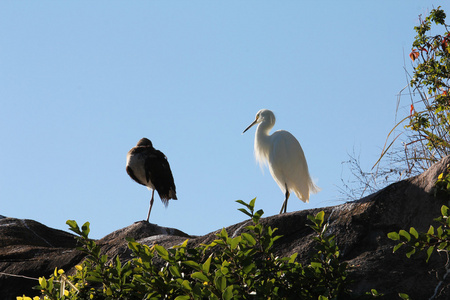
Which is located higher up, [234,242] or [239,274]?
[234,242]

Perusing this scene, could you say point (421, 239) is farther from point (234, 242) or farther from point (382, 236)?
point (382, 236)

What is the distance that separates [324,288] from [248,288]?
1.27 feet

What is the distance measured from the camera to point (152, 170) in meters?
9.88

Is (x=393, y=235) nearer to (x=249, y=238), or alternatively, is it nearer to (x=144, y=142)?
(x=249, y=238)

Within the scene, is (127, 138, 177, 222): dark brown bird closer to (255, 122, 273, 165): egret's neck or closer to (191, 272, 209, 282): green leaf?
(255, 122, 273, 165): egret's neck

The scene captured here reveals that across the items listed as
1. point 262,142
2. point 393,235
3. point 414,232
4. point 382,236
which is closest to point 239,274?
point 393,235

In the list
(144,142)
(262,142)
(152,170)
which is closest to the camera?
(262,142)

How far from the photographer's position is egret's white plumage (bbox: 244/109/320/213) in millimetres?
9180

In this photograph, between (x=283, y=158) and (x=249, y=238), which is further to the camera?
(x=283, y=158)

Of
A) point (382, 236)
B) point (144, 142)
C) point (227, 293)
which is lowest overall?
point (227, 293)

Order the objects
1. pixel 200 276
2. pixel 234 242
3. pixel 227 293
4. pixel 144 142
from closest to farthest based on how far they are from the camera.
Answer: pixel 227 293 < pixel 200 276 < pixel 234 242 < pixel 144 142

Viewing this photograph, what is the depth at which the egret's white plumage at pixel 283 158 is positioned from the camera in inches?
361

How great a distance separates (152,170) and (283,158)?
217 cm

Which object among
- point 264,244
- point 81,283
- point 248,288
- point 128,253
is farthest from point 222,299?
point 128,253
